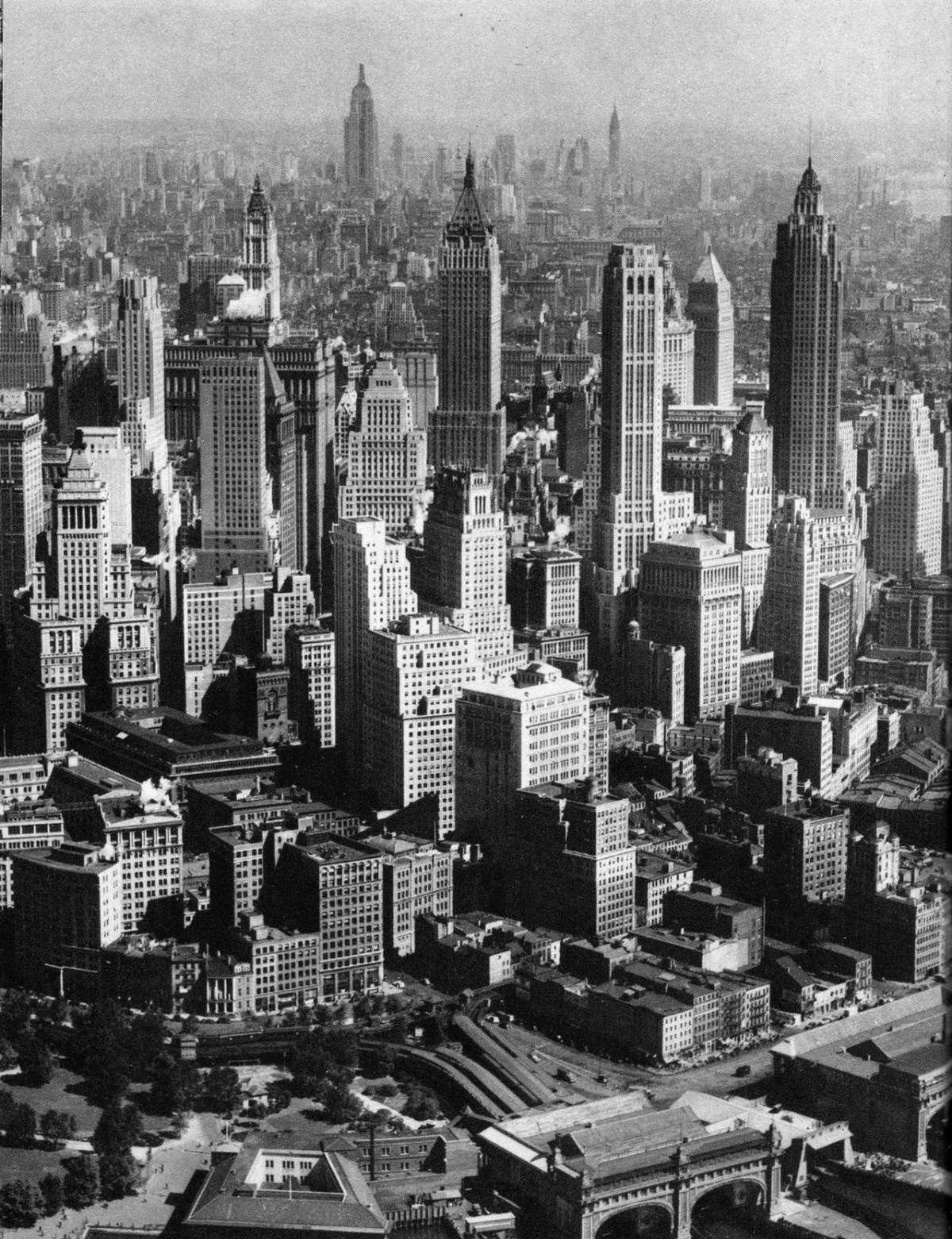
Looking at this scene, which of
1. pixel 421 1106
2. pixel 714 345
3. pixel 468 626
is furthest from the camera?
pixel 714 345

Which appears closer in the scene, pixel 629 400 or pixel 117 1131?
pixel 117 1131

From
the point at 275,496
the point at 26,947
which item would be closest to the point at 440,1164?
the point at 26,947

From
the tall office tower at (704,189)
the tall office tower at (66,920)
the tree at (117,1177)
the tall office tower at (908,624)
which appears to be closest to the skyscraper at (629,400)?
the tall office tower at (704,189)

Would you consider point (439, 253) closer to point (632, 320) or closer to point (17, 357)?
point (632, 320)

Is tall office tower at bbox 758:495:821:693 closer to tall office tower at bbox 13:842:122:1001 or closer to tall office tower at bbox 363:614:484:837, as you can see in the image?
A: tall office tower at bbox 363:614:484:837

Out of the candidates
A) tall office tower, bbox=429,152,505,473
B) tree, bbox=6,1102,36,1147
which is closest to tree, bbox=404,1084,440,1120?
tree, bbox=6,1102,36,1147

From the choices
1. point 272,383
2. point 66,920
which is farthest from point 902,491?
point 66,920

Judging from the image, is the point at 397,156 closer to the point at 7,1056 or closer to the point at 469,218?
the point at 469,218
